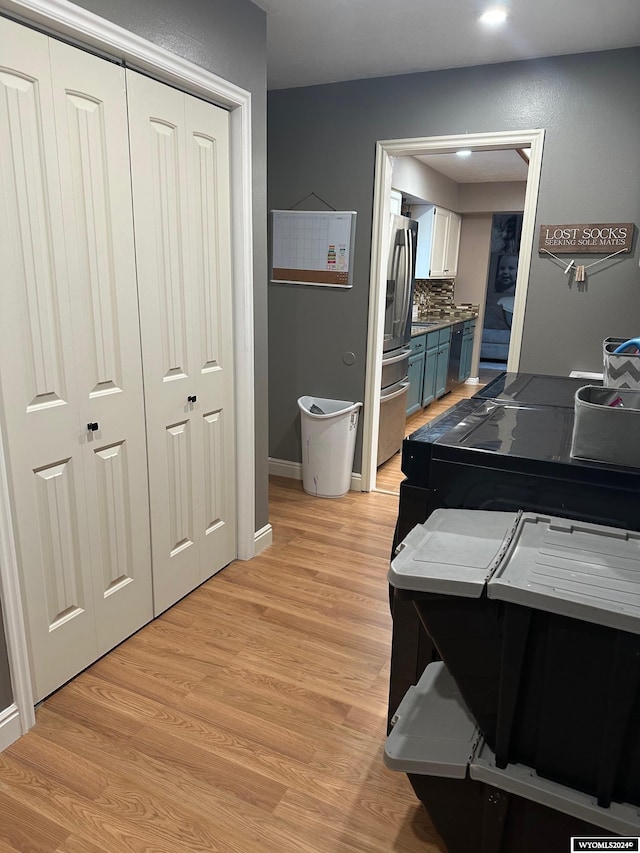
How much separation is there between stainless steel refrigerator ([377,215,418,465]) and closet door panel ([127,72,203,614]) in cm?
180

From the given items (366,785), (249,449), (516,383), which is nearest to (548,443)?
(516,383)

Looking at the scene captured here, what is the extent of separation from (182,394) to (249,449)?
53 cm

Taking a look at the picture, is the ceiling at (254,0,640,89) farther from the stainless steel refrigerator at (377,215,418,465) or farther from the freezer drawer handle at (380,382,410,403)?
the freezer drawer handle at (380,382,410,403)

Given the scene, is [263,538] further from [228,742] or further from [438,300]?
[438,300]

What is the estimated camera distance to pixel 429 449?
54.4 inches

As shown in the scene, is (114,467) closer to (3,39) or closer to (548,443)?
(3,39)

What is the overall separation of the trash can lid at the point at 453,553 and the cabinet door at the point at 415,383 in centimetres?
421

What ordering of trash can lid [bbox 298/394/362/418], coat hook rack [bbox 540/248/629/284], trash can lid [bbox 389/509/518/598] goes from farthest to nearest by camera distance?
trash can lid [bbox 298/394/362/418] → coat hook rack [bbox 540/248/629/284] → trash can lid [bbox 389/509/518/598]

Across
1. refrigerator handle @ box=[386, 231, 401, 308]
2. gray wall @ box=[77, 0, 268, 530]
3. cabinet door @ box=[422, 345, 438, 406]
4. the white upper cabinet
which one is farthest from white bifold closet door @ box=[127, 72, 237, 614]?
the white upper cabinet

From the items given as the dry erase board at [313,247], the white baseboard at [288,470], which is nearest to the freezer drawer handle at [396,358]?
the dry erase board at [313,247]

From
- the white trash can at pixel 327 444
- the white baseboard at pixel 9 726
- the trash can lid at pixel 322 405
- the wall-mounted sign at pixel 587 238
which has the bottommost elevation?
the white baseboard at pixel 9 726

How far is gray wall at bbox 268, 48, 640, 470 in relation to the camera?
Result: 9.44 feet

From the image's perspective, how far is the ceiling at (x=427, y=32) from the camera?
242 cm

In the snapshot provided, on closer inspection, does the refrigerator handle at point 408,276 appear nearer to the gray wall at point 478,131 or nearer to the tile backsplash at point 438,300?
the gray wall at point 478,131
